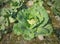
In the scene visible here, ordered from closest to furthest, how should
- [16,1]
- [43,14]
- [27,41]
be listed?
[27,41]
[43,14]
[16,1]

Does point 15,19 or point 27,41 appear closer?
point 27,41

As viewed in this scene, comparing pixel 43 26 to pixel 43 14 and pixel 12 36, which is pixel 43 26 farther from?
pixel 12 36

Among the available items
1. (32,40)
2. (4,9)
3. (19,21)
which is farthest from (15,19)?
(32,40)

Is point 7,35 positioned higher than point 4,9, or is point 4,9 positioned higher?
point 4,9

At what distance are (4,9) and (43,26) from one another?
0.46m

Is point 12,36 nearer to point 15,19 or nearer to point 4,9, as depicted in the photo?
point 15,19

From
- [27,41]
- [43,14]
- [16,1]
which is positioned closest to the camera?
[27,41]

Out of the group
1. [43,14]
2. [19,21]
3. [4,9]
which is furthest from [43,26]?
[4,9]

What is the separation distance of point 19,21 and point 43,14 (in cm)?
25

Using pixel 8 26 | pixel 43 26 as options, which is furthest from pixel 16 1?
pixel 43 26

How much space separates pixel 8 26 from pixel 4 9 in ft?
0.70

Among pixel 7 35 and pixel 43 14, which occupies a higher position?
pixel 43 14

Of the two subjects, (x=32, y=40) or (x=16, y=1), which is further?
(x=16, y=1)

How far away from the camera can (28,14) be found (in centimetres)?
174
